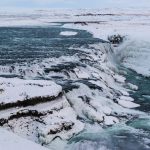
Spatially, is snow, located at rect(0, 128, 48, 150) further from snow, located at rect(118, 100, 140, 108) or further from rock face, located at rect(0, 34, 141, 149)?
snow, located at rect(118, 100, 140, 108)

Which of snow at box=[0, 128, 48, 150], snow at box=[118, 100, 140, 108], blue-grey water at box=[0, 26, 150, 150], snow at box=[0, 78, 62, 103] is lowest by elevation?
snow at box=[118, 100, 140, 108]

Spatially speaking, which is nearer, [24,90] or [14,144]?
[14,144]

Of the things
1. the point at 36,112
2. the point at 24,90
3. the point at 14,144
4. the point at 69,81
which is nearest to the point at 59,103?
the point at 36,112

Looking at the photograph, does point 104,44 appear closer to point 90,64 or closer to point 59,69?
point 90,64

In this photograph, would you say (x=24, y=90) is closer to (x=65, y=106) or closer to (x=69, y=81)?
(x=65, y=106)

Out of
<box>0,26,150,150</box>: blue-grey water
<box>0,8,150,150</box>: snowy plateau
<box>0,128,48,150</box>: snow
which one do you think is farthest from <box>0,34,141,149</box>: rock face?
<box>0,128,48,150</box>: snow

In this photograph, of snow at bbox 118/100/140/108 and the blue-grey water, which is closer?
the blue-grey water

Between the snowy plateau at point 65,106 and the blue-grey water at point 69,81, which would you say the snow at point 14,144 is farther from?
the blue-grey water at point 69,81

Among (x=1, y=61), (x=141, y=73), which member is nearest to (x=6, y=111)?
(x=1, y=61)

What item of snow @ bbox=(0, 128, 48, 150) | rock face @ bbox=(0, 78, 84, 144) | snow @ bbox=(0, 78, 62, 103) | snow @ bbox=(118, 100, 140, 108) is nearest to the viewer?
snow @ bbox=(0, 128, 48, 150)
